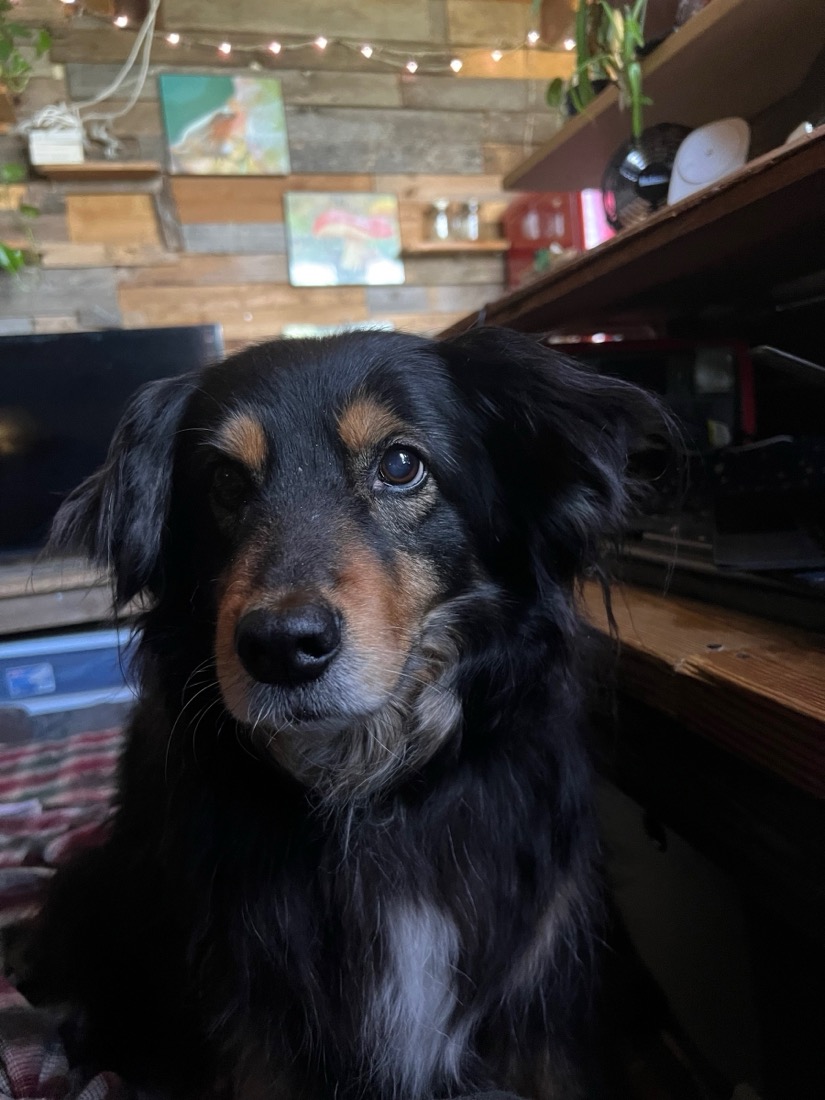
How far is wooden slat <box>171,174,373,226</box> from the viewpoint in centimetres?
291

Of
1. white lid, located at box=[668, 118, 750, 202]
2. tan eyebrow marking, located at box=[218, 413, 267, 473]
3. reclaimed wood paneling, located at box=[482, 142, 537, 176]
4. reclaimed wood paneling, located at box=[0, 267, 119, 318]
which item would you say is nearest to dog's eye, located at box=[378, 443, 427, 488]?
tan eyebrow marking, located at box=[218, 413, 267, 473]

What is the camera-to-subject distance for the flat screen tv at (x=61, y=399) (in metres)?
2.65

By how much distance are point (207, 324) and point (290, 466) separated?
2.12 m

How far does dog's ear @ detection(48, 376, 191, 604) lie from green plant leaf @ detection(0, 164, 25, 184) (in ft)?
7.57

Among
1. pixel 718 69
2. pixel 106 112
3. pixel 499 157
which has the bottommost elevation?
pixel 718 69

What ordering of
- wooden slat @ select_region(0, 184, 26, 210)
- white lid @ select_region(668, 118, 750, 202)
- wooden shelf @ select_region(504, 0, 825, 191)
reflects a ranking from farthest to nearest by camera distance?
wooden slat @ select_region(0, 184, 26, 210) < white lid @ select_region(668, 118, 750, 202) < wooden shelf @ select_region(504, 0, 825, 191)

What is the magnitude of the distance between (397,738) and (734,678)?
1.31 feet

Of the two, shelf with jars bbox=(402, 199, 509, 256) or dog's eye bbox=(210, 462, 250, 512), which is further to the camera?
shelf with jars bbox=(402, 199, 509, 256)

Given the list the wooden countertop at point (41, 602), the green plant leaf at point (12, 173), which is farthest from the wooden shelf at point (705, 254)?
the green plant leaf at point (12, 173)

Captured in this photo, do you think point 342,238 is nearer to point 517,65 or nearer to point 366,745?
point 517,65

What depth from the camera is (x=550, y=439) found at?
91 cm

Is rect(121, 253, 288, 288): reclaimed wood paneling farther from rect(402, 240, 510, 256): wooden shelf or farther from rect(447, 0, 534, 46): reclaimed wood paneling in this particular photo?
rect(447, 0, 534, 46): reclaimed wood paneling

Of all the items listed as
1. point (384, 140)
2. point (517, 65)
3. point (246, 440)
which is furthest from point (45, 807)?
point (517, 65)

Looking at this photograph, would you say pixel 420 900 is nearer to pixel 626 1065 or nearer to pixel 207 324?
pixel 626 1065
